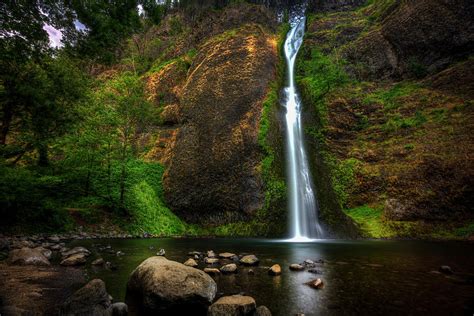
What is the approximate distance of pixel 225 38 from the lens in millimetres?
31266

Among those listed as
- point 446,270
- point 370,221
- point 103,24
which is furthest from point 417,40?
point 103,24

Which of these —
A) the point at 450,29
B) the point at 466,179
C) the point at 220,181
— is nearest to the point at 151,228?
the point at 220,181

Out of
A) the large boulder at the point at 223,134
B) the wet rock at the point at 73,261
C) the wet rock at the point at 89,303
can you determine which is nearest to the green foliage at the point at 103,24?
the wet rock at the point at 89,303

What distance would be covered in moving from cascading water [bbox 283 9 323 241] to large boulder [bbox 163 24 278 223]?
2.60 meters

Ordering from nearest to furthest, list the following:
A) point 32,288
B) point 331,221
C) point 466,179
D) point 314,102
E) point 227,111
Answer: point 32,288, point 466,179, point 331,221, point 227,111, point 314,102

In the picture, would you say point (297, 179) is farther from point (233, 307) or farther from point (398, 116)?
point (233, 307)

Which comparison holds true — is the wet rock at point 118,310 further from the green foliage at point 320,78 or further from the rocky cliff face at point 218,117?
the green foliage at point 320,78

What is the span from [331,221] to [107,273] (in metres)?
15.8

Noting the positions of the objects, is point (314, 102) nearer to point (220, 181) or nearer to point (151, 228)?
point (220, 181)

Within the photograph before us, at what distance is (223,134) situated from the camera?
963 inches

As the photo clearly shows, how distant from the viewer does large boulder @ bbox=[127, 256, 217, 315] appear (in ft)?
14.5

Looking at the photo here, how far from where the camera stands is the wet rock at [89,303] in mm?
3891

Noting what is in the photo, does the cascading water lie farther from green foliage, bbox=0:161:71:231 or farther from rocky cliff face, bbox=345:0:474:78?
green foliage, bbox=0:161:71:231

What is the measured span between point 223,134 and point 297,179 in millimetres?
7485
